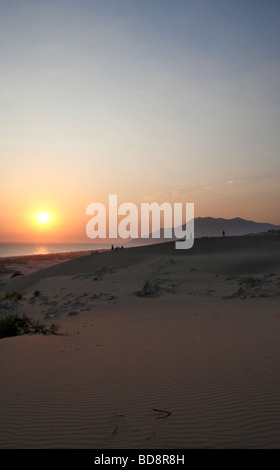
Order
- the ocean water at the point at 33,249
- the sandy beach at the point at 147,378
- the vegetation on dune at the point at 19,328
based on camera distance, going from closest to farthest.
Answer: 1. the sandy beach at the point at 147,378
2. the vegetation on dune at the point at 19,328
3. the ocean water at the point at 33,249

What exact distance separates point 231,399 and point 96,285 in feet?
48.9

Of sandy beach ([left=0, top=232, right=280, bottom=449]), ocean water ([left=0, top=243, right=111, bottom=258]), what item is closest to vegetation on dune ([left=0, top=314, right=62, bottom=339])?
sandy beach ([left=0, top=232, right=280, bottom=449])

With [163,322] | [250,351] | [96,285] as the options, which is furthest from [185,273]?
[250,351]

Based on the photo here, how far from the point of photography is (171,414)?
144 inches

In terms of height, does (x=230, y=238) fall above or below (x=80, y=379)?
above

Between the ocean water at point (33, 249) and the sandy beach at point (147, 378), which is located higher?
the ocean water at point (33, 249)

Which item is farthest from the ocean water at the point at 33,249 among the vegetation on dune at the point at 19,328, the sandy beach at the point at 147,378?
the sandy beach at the point at 147,378

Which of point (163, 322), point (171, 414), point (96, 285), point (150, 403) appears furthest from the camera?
point (96, 285)

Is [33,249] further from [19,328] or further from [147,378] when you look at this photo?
[147,378]

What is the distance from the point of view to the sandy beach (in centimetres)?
331

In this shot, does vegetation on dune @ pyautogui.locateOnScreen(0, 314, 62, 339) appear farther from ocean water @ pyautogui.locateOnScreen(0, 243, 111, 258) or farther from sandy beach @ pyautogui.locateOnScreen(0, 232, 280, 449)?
ocean water @ pyautogui.locateOnScreen(0, 243, 111, 258)

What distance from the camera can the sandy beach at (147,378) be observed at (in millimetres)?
3314

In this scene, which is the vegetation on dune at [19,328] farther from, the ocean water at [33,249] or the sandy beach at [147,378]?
the ocean water at [33,249]
